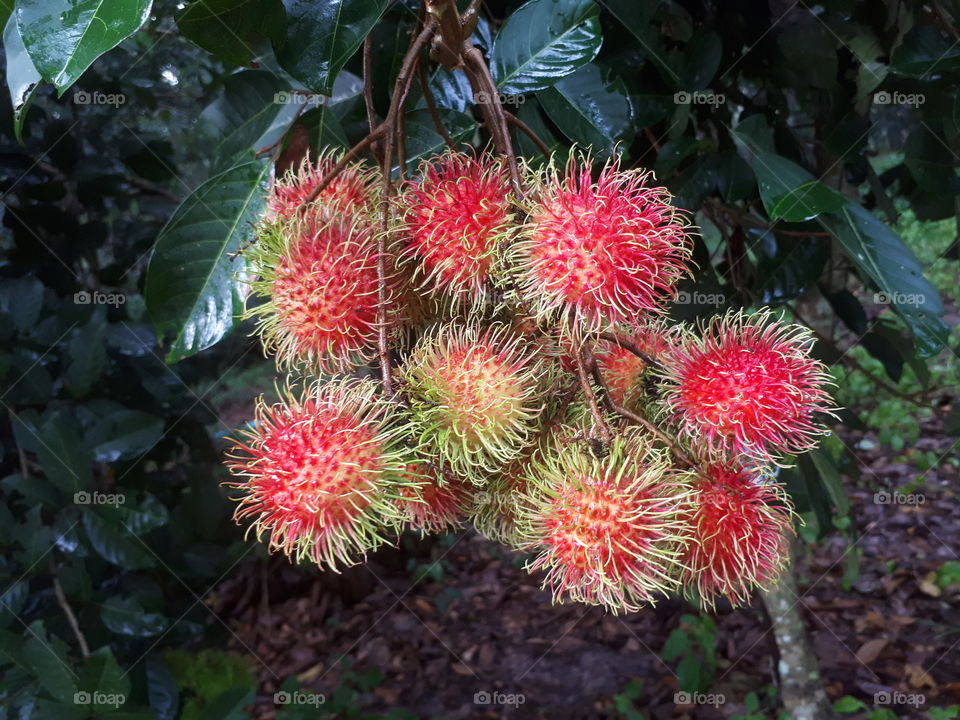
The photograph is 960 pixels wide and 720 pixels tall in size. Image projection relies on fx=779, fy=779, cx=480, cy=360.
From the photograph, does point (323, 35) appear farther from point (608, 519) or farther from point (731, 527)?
point (731, 527)

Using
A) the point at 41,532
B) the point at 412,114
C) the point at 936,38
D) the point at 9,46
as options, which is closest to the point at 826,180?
the point at 936,38

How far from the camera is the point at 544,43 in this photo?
81 cm

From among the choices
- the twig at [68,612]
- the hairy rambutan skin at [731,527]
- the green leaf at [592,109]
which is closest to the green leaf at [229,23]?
the green leaf at [592,109]

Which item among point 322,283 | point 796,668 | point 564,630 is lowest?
point 564,630

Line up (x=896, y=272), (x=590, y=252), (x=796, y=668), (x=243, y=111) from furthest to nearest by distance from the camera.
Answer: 1. (x=796, y=668)
2. (x=243, y=111)
3. (x=896, y=272)
4. (x=590, y=252)

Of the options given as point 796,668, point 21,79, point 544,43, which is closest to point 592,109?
point 544,43

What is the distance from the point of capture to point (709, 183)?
41.9 inches

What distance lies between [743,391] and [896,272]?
1.01 ft

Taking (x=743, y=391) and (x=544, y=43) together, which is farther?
(x=544, y=43)

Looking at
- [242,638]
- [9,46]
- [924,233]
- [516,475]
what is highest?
[9,46]

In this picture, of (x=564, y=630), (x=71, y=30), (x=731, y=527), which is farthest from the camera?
(x=564, y=630)

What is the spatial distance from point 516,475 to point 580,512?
0.11 metres

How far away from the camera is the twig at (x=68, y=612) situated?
1.30 meters

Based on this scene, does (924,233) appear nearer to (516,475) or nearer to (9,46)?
(516,475)
